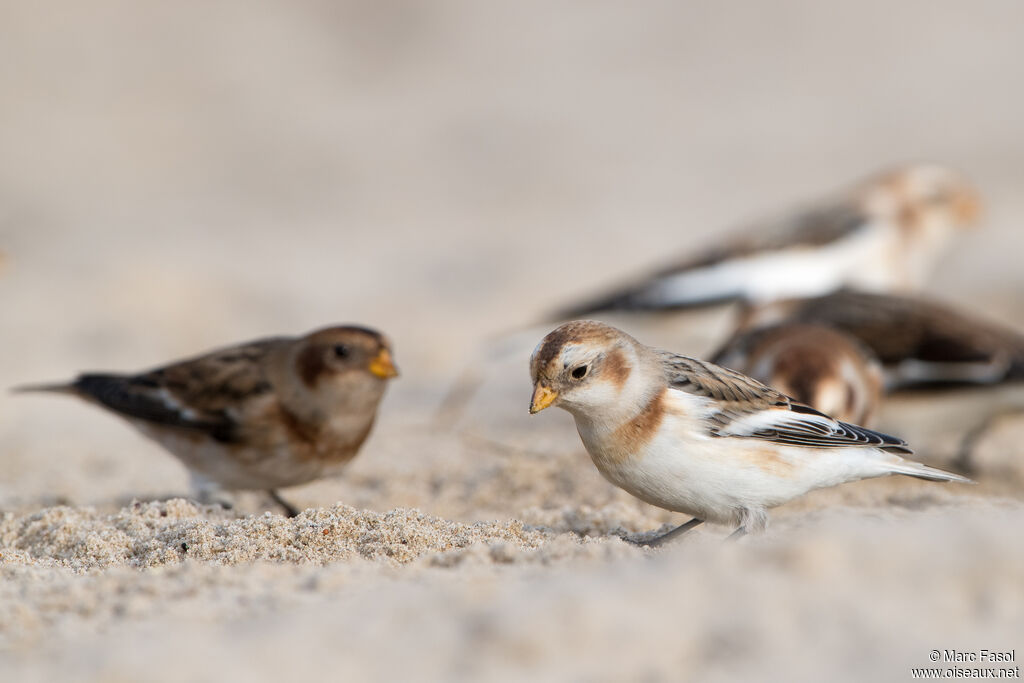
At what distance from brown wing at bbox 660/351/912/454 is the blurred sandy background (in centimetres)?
32

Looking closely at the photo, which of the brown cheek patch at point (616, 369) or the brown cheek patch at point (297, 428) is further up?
the brown cheek patch at point (616, 369)

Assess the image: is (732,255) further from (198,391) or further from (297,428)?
(198,391)

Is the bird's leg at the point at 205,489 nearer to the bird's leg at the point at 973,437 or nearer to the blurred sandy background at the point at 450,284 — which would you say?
the blurred sandy background at the point at 450,284

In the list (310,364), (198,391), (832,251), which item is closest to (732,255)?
(832,251)

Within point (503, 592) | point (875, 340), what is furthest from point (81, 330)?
point (503, 592)

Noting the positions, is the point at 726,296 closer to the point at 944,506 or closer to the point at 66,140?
the point at 944,506

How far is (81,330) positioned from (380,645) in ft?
27.7

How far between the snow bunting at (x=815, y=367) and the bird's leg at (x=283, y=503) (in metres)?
2.24

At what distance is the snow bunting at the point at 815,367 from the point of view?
522 cm

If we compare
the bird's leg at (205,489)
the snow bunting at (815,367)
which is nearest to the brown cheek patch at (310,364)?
the bird's leg at (205,489)

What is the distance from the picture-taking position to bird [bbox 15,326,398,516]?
4.88m

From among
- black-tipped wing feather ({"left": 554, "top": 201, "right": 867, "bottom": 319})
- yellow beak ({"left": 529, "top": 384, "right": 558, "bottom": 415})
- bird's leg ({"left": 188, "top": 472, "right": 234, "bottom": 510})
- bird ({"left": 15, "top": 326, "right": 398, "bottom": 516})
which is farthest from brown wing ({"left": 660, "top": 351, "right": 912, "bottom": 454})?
black-tipped wing feather ({"left": 554, "top": 201, "right": 867, "bottom": 319})

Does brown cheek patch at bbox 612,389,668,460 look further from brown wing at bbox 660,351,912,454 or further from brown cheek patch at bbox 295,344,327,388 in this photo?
brown cheek patch at bbox 295,344,327,388

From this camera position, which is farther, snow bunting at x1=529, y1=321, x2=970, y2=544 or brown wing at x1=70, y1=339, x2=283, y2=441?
brown wing at x1=70, y1=339, x2=283, y2=441
